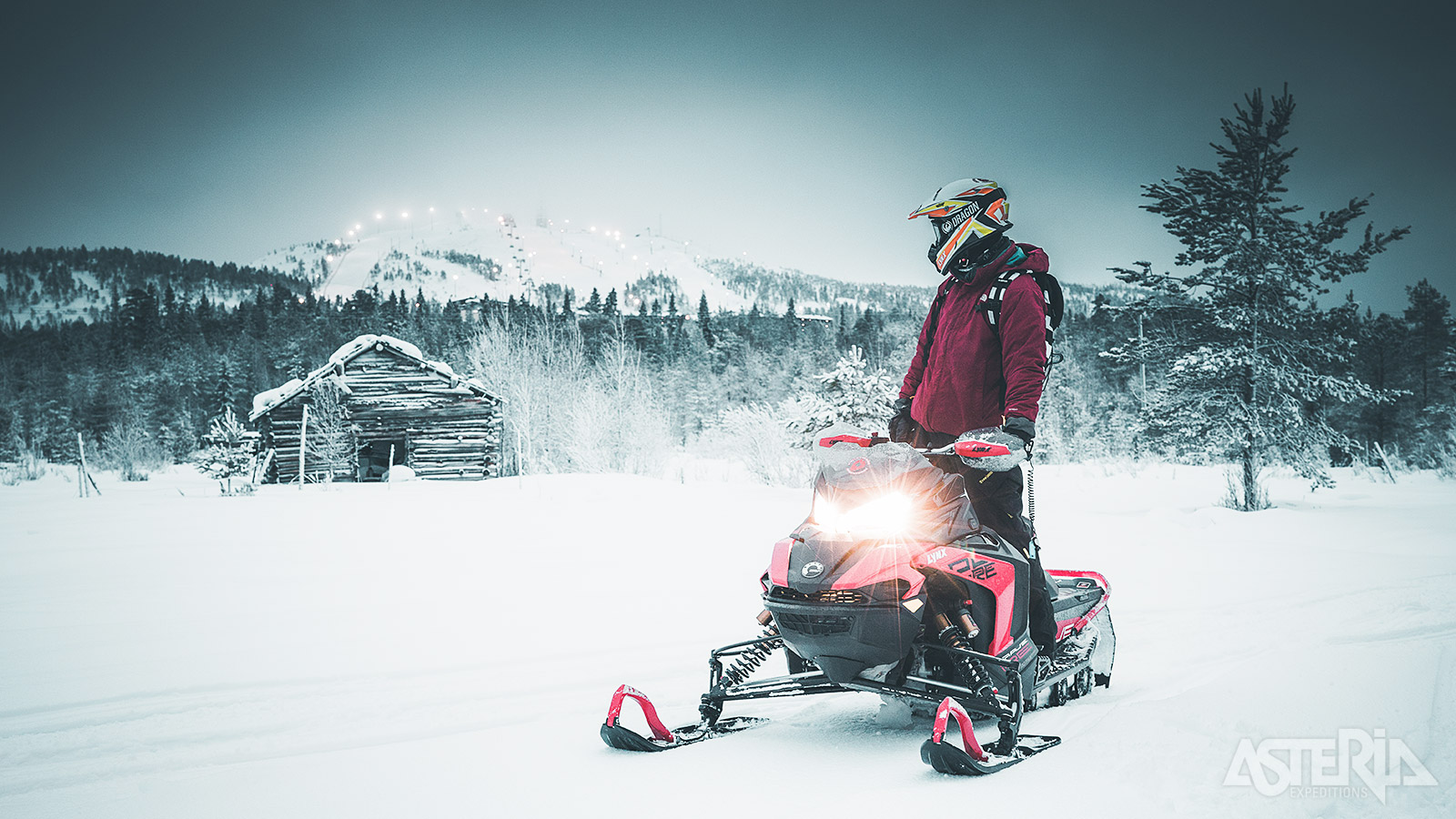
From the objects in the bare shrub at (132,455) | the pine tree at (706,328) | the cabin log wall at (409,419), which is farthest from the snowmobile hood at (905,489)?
the pine tree at (706,328)

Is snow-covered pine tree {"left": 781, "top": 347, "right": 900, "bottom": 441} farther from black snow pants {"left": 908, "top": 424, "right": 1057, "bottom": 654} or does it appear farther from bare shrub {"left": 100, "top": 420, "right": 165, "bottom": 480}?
bare shrub {"left": 100, "top": 420, "right": 165, "bottom": 480}

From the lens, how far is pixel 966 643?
2752mm

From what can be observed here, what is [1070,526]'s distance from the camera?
1002cm

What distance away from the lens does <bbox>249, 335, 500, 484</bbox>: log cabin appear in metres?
23.7

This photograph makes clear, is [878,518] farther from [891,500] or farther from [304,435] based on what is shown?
[304,435]

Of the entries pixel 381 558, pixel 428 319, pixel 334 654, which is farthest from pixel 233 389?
pixel 334 654

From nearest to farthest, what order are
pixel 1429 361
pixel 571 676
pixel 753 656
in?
pixel 753 656 < pixel 571 676 < pixel 1429 361

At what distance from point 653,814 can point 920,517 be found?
1.43 m

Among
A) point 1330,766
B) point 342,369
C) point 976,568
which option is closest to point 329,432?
point 342,369

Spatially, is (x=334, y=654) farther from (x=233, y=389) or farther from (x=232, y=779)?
(x=233, y=389)

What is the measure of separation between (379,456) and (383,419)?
9.86 feet

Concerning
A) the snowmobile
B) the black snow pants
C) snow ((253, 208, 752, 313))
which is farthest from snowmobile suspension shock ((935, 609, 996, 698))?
snow ((253, 208, 752, 313))

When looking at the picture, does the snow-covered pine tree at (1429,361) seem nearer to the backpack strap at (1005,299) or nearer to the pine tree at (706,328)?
the backpack strap at (1005,299)

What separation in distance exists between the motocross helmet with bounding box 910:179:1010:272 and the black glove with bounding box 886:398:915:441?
0.79 meters
